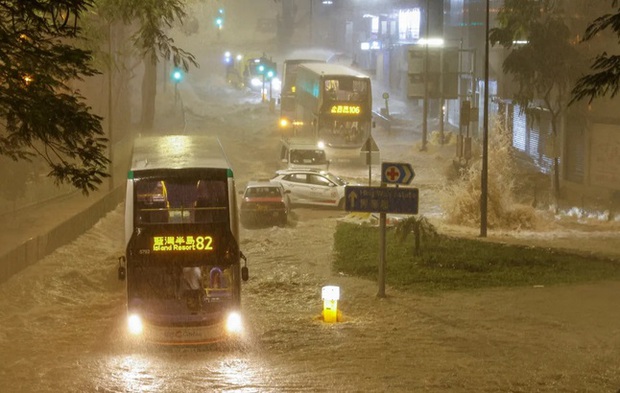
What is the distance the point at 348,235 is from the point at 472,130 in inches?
1226

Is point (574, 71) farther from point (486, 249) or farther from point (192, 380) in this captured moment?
point (192, 380)

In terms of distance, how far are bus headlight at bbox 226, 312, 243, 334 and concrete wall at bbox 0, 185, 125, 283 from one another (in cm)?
698

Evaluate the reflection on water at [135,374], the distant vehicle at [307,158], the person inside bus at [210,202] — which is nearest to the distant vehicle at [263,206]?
the distant vehicle at [307,158]

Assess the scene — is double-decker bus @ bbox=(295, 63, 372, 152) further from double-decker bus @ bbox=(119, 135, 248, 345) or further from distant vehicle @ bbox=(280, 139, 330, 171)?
double-decker bus @ bbox=(119, 135, 248, 345)

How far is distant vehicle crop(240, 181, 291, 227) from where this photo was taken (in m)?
31.6

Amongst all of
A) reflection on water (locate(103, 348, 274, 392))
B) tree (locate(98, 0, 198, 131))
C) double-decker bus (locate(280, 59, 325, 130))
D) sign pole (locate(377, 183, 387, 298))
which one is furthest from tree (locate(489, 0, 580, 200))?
reflection on water (locate(103, 348, 274, 392))

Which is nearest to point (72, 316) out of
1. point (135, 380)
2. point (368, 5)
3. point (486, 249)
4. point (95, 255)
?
point (135, 380)

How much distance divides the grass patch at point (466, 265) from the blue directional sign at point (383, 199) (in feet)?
8.33

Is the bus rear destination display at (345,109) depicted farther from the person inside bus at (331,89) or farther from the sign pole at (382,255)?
the sign pole at (382,255)

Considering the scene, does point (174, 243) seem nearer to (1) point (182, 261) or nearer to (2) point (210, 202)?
(1) point (182, 261)

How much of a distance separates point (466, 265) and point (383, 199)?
498cm

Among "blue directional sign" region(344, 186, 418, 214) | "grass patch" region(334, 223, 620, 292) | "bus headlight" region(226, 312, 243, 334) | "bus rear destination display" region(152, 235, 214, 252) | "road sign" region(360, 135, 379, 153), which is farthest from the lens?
"road sign" region(360, 135, 379, 153)

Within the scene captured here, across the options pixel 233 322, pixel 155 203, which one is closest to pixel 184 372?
pixel 233 322

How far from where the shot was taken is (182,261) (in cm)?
1609
